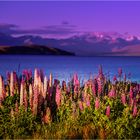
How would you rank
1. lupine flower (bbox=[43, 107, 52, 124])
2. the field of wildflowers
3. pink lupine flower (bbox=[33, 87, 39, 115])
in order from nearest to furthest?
1. the field of wildflowers
2. lupine flower (bbox=[43, 107, 52, 124])
3. pink lupine flower (bbox=[33, 87, 39, 115])

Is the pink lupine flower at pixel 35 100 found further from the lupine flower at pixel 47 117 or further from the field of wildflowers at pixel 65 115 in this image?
the lupine flower at pixel 47 117

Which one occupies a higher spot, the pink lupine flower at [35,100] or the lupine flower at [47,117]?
the pink lupine flower at [35,100]

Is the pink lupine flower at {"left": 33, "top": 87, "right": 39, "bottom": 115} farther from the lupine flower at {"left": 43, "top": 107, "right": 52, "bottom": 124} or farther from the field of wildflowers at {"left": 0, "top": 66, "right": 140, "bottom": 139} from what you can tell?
Result: the lupine flower at {"left": 43, "top": 107, "right": 52, "bottom": 124}

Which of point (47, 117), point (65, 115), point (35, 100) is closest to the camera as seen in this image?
point (47, 117)

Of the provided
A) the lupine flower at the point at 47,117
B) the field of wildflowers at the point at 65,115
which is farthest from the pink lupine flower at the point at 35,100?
the lupine flower at the point at 47,117

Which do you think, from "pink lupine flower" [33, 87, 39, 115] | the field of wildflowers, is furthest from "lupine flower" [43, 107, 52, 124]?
"pink lupine flower" [33, 87, 39, 115]

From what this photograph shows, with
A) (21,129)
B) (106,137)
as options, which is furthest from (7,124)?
(106,137)

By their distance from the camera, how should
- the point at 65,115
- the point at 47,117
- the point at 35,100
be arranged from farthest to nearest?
the point at 65,115, the point at 35,100, the point at 47,117

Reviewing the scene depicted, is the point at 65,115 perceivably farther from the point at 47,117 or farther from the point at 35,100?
the point at 35,100

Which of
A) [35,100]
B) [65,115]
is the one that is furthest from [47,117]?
[65,115]

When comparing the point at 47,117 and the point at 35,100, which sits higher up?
the point at 35,100

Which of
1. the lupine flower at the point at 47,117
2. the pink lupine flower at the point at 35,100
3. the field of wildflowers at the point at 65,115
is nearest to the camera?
the field of wildflowers at the point at 65,115

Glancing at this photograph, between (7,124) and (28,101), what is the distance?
152 cm

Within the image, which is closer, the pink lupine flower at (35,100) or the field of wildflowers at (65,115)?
the field of wildflowers at (65,115)
